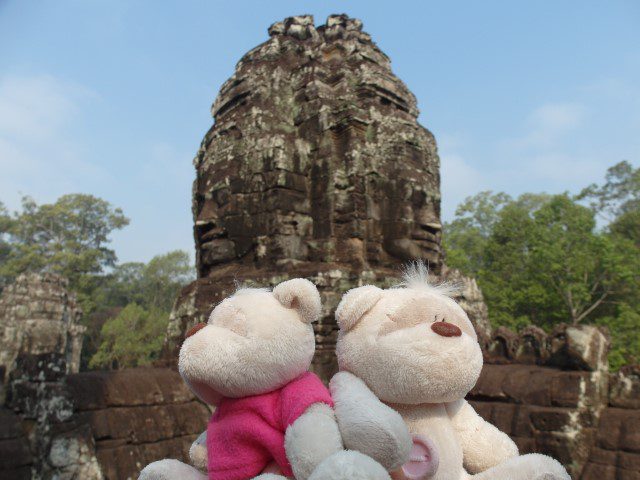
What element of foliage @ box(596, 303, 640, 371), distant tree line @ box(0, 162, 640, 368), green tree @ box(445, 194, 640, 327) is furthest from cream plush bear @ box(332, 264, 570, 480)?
green tree @ box(445, 194, 640, 327)

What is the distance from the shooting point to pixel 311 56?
782 centimetres

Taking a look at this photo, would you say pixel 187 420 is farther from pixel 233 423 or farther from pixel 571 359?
pixel 571 359

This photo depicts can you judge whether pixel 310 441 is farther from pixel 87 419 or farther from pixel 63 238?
pixel 63 238

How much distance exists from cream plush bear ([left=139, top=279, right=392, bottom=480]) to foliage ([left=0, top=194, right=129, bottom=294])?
27547mm

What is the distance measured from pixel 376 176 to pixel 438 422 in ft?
16.4

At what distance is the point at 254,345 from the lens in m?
1.81

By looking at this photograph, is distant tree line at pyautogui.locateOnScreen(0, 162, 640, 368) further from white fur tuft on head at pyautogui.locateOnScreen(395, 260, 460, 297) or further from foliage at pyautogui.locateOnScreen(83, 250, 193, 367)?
white fur tuft on head at pyautogui.locateOnScreen(395, 260, 460, 297)

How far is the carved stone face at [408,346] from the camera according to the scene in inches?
71.2

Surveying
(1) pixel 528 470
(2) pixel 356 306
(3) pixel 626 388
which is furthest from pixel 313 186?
(1) pixel 528 470

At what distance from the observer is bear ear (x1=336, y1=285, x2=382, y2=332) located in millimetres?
1994

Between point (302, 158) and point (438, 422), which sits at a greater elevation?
point (302, 158)

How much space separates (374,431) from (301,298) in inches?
23.6

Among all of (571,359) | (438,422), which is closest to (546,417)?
(571,359)

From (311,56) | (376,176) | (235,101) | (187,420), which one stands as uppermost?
(311,56)
